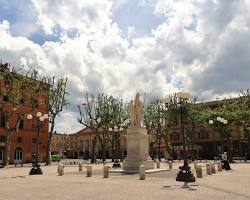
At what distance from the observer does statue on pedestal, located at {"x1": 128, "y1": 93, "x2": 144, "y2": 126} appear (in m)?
26.1

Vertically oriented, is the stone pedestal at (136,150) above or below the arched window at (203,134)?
below

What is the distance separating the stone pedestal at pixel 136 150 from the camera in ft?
80.9

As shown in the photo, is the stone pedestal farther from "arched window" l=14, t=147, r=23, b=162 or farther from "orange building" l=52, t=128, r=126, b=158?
"orange building" l=52, t=128, r=126, b=158

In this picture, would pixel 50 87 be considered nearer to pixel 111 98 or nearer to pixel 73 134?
pixel 111 98

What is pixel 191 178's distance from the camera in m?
16.9

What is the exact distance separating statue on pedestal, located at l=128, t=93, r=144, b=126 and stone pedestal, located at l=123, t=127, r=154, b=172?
765 millimetres

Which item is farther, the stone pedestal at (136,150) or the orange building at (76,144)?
the orange building at (76,144)

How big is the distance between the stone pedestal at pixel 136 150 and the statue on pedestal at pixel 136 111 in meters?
0.76

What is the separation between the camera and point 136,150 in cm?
2492

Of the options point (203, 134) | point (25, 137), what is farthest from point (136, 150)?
point (203, 134)

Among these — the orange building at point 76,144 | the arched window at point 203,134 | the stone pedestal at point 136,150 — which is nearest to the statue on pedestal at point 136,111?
the stone pedestal at point 136,150

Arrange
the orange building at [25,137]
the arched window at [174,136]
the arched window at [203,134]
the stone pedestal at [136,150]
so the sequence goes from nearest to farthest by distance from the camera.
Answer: the stone pedestal at [136,150] → the orange building at [25,137] → the arched window at [203,134] → the arched window at [174,136]

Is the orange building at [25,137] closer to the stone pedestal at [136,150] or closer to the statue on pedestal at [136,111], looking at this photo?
the statue on pedestal at [136,111]

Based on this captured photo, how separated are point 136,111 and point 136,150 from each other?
10.9ft
